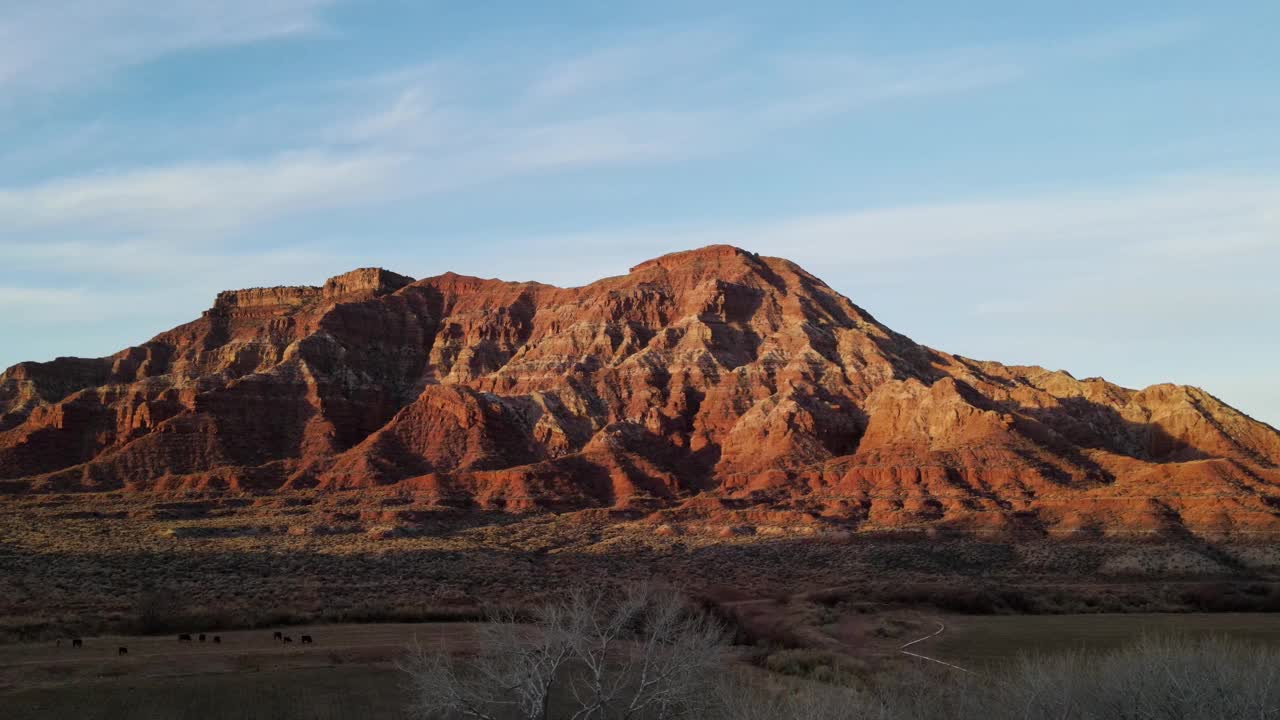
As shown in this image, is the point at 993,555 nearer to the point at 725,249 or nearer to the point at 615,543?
the point at 615,543

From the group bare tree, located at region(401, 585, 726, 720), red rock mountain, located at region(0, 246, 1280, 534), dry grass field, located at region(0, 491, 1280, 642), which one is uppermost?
red rock mountain, located at region(0, 246, 1280, 534)

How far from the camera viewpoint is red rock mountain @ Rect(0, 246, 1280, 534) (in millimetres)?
112312

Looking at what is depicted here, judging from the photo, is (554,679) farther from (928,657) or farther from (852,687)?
(928,657)

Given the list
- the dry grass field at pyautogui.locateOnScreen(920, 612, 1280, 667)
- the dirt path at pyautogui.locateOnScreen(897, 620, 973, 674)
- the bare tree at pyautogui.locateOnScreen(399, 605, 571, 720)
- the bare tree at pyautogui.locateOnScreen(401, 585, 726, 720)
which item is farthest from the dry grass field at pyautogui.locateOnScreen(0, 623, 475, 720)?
Result: the dry grass field at pyautogui.locateOnScreen(920, 612, 1280, 667)

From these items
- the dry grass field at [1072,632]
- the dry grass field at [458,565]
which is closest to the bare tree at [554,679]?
the dry grass field at [1072,632]

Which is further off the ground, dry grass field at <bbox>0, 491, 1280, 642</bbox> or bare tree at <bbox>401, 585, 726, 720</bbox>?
bare tree at <bbox>401, 585, 726, 720</bbox>

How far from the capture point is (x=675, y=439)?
460 feet

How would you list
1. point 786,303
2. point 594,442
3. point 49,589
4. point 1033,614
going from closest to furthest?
point 1033,614
point 49,589
point 594,442
point 786,303

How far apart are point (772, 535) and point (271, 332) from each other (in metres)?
95.7

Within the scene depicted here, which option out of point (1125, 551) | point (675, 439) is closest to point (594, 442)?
point (675, 439)

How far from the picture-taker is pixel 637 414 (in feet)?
474

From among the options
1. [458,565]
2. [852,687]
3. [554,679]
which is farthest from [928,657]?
[458,565]

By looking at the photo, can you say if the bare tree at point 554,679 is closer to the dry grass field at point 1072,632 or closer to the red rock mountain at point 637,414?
the dry grass field at point 1072,632

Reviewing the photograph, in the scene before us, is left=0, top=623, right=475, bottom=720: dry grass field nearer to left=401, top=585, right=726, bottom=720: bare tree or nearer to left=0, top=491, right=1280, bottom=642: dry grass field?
left=401, top=585, right=726, bottom=720: bare tree
